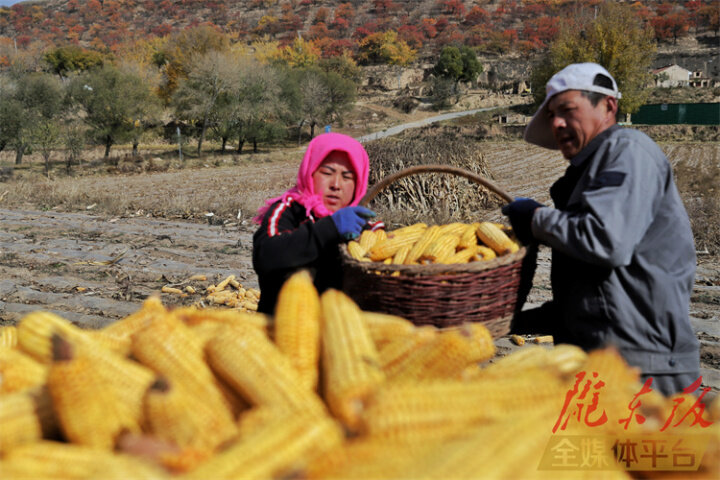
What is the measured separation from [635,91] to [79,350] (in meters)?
44.1

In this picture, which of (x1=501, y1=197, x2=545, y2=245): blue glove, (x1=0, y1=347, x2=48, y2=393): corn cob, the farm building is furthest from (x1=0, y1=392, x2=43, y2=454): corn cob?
the farm building

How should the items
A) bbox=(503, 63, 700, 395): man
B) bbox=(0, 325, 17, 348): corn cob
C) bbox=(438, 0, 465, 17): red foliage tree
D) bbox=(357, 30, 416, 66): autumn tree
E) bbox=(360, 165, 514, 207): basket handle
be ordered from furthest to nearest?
bbox=(438, 0, 465, 17): red foliage tree → bbox=(357, 30, 416, 66): autumn tree → bbox=(360, 165, 514, 207): basket handle → bbox=(503, 63, 700, 395): man → bbox=(0, 325, 17, 348): corn cob

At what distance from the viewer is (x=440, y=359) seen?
1607 millimetres

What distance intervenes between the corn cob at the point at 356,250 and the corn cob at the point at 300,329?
2.22 ft

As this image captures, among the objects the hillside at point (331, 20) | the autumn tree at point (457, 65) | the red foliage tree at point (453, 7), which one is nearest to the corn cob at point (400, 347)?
the autumn tree at point (457, 65)

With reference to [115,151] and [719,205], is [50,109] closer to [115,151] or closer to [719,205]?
[115,151]

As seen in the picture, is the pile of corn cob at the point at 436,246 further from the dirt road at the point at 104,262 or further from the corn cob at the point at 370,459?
the dirt road at the point at 104,262

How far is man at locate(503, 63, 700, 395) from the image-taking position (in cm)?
220

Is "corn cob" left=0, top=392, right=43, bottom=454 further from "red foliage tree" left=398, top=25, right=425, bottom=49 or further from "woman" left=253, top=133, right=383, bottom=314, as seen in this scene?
"red foliage tree" left=398, top=25, right=425, bottom=49

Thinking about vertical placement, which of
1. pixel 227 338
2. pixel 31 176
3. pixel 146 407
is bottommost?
pixel 31 176

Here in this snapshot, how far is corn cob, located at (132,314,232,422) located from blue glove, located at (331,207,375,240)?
1077 millimetres

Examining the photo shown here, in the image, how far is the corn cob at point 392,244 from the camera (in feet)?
8.76

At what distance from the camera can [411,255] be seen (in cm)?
260

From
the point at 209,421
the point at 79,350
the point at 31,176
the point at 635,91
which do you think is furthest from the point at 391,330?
the point at 635,91
